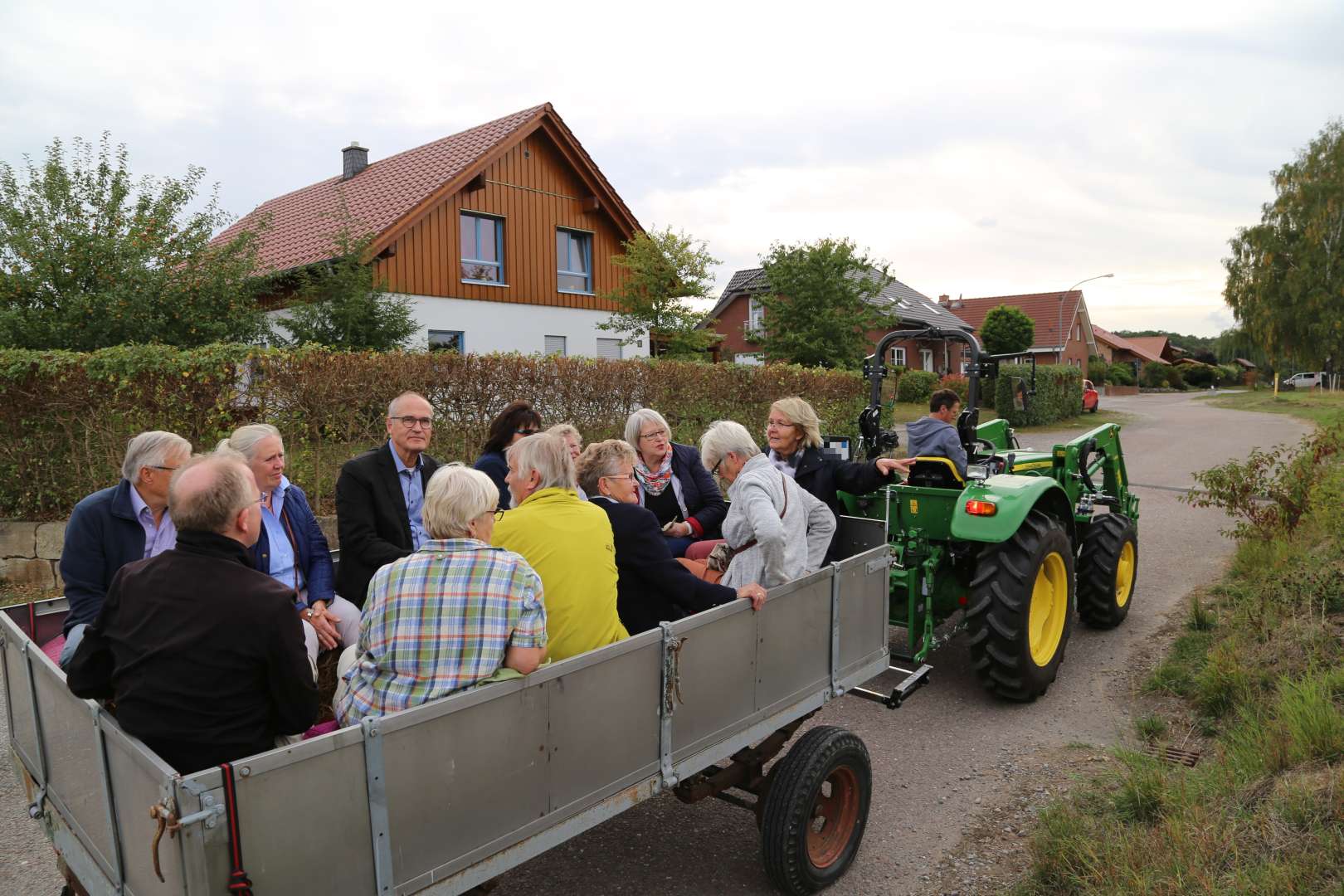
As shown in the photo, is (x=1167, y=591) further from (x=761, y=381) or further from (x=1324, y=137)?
(x=1324, y=137)

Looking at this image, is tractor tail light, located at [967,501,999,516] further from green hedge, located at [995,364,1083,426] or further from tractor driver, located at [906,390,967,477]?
green hedge, located at [995,364,1083,426]

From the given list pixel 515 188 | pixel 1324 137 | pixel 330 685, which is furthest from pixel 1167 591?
pixel 1324 137

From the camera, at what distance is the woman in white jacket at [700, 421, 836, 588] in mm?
3641

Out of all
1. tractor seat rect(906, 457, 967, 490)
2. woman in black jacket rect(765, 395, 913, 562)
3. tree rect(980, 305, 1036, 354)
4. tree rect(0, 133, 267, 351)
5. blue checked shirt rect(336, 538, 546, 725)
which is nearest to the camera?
blue checked shirt rect(336, 538, 546, 725)

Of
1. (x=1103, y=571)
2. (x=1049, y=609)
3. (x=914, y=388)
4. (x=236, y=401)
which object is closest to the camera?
(x=1049, y=609)

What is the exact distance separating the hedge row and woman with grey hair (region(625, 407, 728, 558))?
13.0 ft

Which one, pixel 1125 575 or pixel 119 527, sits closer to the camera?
pixel 119 527

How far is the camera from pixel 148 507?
3.45 m

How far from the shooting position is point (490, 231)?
20.0 metres

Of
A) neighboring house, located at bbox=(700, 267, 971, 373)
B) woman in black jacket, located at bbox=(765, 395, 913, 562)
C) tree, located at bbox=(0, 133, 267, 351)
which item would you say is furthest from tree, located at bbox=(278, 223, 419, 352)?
neighboring house, located at bbox=(700, 267, 971, 373)

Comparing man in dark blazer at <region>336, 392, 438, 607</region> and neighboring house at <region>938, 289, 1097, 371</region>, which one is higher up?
neighboring house at <region>938, 289, 1097, 371</region>

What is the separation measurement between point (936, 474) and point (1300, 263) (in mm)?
47620

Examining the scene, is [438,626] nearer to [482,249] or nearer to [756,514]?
[756,514]

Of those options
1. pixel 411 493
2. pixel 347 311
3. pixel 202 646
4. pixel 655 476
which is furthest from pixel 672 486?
pixel 347 311
